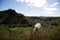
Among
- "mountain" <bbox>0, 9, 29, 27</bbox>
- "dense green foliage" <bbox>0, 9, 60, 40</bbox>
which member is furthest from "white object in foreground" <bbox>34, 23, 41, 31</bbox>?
"mountain" <bbox>0, 9, 29, 27</bbox>

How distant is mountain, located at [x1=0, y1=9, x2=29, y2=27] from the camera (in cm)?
229

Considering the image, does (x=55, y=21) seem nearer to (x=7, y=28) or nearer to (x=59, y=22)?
(x=59, y=22)

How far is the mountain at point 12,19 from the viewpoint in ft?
7.50

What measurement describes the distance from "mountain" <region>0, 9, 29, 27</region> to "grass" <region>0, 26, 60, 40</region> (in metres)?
0.11

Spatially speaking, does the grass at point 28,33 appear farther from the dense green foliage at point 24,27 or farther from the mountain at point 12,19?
the mountain at point 12,19

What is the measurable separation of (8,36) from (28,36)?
37 centimetres

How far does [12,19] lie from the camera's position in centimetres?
231

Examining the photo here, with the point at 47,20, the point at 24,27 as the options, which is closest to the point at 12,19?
the point at 24,27

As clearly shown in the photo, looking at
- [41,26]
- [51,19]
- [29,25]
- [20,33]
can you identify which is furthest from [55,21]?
[20,33]

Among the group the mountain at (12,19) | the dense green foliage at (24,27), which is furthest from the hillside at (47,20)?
the mountain at (12,19)

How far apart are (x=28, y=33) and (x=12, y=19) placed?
0.42m

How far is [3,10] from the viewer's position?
237 centimetres

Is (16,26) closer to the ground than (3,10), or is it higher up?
closer to the ground

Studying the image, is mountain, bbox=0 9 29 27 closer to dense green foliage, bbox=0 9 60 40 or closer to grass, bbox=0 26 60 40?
dense green foliage, bbox=0 9 60 40
